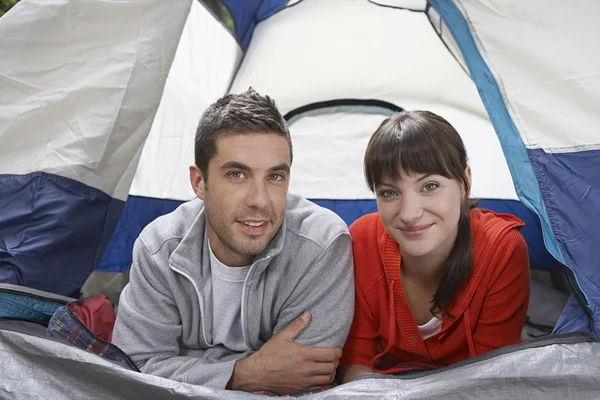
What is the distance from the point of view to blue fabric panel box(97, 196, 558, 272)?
1.85 meters

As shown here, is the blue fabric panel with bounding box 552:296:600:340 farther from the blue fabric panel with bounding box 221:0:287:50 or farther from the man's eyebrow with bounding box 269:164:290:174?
the blue fabric panel with bounding box 221:0:287:50

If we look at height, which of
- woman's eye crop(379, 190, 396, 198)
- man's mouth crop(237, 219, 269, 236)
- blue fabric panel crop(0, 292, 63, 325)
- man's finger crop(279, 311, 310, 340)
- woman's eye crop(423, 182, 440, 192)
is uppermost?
woman's eye crop(423, 182, 440, 192)

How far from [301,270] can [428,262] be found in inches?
11.0

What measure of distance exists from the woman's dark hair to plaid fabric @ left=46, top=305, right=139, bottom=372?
0.60 m

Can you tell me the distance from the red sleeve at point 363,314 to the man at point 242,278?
0.05 m

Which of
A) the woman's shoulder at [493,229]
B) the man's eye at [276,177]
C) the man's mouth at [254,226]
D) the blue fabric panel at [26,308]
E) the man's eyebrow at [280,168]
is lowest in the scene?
the blue fabric panel at [26,308]

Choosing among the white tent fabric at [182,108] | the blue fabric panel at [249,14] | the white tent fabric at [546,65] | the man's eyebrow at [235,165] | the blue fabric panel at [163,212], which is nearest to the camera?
the white tent fabric at [546,65]

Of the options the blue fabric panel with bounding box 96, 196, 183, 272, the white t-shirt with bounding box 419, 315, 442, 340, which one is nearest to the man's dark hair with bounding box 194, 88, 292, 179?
the white t-shirt with bounding box 419, 315, 442, 340

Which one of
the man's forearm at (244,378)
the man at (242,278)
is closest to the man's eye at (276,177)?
the man at (242,278)

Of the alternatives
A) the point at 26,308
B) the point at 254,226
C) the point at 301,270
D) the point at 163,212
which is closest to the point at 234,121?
the point at 254,226

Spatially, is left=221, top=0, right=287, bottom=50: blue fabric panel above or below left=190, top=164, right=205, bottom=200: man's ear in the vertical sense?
above

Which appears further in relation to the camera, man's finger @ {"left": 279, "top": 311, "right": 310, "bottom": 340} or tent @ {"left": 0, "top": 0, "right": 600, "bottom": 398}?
man's finger @ {"left": 279, "top": 311, "right": 310, "bottom": 340}

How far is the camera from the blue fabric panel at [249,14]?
215 centimetres

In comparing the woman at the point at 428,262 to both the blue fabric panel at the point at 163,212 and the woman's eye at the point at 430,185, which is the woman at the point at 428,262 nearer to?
the woman's eye at the point at 430,185
